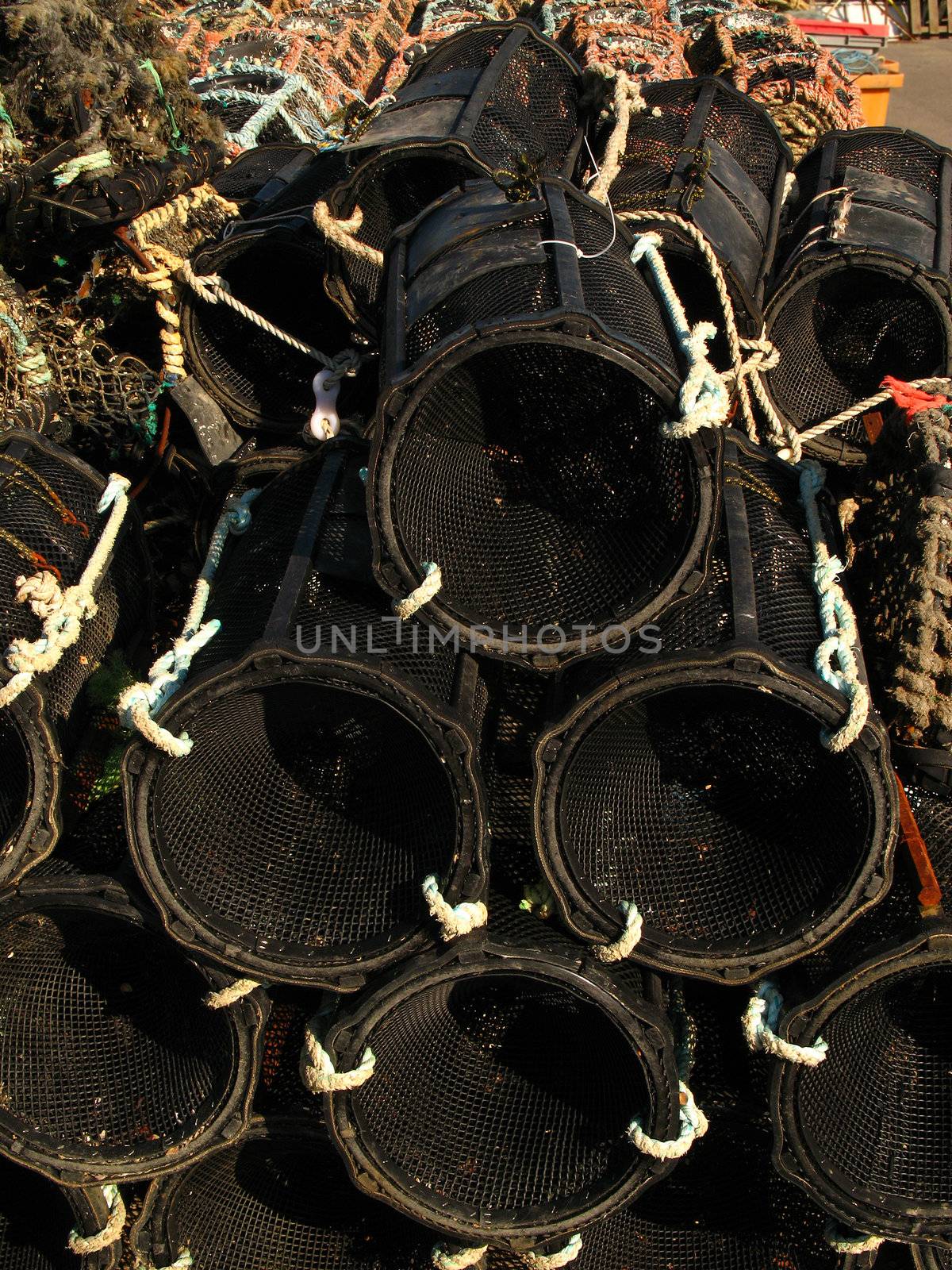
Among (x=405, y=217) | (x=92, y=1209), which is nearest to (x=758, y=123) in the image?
(x=405, y=217)

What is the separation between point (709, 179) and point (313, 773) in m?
1.93

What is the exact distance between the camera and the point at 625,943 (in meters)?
1.94

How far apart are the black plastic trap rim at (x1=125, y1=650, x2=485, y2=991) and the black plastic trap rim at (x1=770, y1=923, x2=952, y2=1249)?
2.47 feet

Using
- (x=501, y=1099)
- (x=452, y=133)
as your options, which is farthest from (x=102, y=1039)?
(x=452, y=133)

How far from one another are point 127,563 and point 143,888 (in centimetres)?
103

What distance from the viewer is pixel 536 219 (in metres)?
2.14

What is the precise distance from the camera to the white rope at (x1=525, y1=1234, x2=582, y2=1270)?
213 centimetres

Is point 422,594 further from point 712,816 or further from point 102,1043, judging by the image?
point 102,1043

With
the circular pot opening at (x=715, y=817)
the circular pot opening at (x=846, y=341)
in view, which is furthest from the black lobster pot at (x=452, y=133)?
the circular pot opening at (x=715, y=817)

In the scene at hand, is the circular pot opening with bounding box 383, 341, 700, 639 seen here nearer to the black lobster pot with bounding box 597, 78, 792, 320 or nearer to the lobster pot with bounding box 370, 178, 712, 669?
the lobster pot with bounding box 370, 178, 712, 669

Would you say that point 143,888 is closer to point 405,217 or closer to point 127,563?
point 127,563

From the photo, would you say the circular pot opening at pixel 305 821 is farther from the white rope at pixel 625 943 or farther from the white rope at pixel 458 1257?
the white rope at pixel 458 1257

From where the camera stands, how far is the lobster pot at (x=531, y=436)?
1867 millimetres

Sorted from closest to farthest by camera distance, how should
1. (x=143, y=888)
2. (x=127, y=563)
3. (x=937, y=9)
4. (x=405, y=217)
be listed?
(x=143, y=888), (x=127, y=563), (x=405, y=217), (x=937, y=9)
